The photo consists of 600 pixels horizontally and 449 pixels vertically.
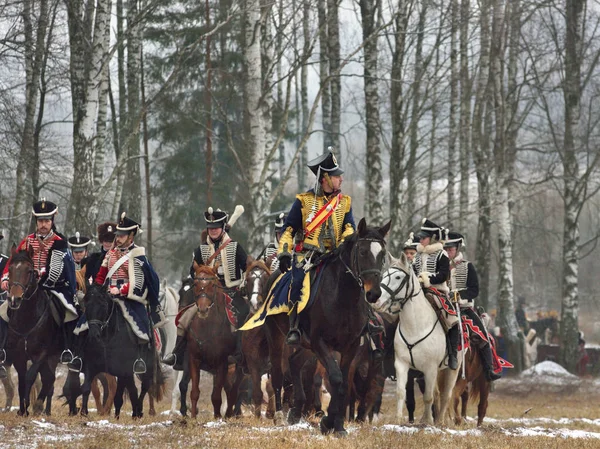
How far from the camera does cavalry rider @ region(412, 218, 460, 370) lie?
1420cm

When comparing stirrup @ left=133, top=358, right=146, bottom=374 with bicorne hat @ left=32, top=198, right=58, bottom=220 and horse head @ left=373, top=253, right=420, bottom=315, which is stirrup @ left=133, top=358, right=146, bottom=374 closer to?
bicorne hat @ left=32, top=198, right=58, bottom=220

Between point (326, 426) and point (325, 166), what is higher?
point (325, 166)

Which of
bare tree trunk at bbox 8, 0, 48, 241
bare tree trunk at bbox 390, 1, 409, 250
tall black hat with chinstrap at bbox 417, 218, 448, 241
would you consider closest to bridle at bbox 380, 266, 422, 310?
tall black hat with chinstrap at bbox 417, 218, 448, 241

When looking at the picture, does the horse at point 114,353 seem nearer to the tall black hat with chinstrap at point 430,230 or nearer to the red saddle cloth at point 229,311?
the red saddle cloth at point 229,311

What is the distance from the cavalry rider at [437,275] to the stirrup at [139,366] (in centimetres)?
402

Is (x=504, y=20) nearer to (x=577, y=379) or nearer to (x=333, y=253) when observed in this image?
(x=577, y=379)

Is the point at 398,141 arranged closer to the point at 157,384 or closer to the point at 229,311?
the point at 157,384

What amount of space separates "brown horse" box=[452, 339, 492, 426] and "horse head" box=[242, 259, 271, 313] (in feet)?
11.1

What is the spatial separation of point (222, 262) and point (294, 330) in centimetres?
400

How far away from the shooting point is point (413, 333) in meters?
13.9

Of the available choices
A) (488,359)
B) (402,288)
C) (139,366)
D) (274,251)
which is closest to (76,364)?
(139,366)

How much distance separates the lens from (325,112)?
34.4 meters

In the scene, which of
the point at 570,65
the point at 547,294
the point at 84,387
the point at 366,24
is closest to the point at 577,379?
the point at 570,65

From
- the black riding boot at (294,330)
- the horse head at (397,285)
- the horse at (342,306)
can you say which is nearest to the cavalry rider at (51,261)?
the black riding boot at (294,330)
